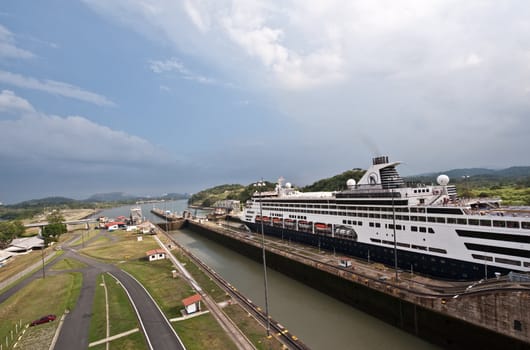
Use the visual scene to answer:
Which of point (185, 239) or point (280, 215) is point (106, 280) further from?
point (185, 239)

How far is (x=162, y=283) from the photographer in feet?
99.4

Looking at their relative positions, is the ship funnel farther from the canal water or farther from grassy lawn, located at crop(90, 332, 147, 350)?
grassy lawn, located at crop(90, 332, 147, 350)

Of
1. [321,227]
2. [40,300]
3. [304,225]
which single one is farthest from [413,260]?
[40,300]

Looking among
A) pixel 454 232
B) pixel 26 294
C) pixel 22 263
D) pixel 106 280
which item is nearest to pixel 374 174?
pixel 454 232

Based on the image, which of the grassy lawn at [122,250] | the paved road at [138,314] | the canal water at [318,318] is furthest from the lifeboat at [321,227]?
the grassy lawn at [122,250]

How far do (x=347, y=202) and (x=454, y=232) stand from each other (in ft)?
48.6

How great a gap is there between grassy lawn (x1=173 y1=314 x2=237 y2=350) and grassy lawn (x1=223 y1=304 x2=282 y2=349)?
1.46 metres

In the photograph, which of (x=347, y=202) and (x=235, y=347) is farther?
(x=347, y=202)

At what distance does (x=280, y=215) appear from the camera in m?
Answer: 53.6

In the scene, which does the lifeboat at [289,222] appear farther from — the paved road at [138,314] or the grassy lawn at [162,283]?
the paved road at [138,314]

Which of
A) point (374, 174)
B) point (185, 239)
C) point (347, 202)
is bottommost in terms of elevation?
point (185, 239)

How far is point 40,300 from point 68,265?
1608 cm

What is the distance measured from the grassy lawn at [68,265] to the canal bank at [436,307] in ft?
122

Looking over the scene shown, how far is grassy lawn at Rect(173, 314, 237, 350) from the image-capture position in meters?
17.3
